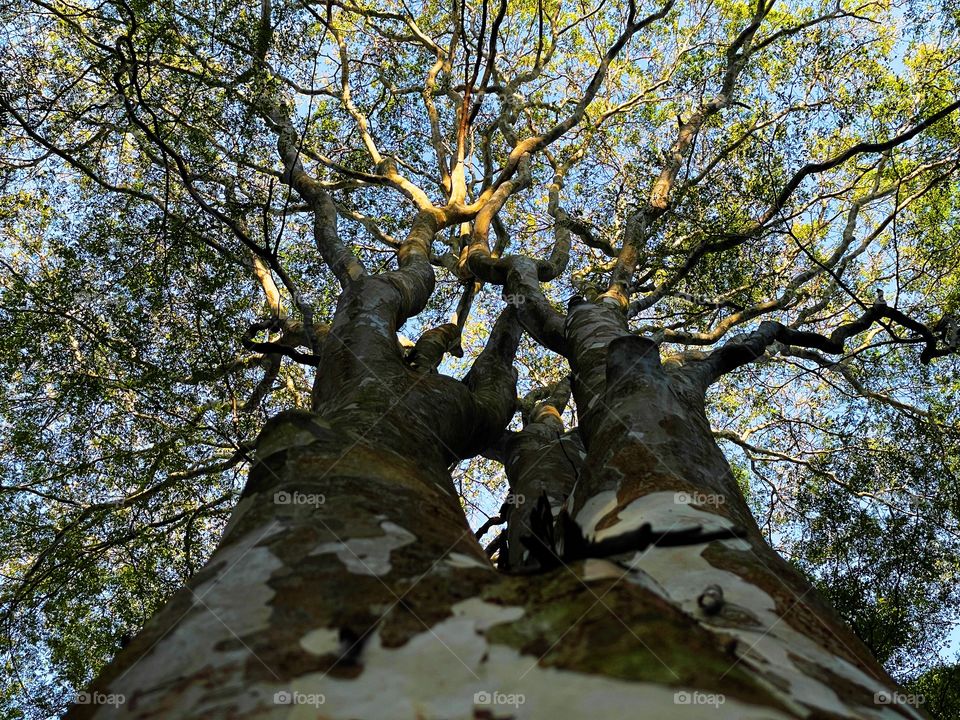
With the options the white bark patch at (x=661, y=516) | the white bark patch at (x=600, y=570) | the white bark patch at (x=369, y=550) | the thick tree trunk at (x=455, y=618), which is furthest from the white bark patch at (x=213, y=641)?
the white bark patch at (x=661, y=516)

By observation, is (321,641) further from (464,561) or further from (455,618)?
(464,561)

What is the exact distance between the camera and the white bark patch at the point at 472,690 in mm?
1057

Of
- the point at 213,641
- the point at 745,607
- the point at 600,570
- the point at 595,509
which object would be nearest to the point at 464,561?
the point at 600,570

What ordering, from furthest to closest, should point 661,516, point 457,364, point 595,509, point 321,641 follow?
point 457,364
point 595,509
point 661,516
point 321,641

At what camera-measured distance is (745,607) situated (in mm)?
1678

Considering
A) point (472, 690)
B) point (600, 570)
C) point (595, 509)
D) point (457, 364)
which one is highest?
point (457, 364)

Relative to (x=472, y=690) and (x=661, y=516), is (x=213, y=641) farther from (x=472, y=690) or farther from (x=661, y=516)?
(x=661, y=516)

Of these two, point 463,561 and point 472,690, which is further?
point 463,561

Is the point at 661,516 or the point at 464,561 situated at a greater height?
the point at 661,516

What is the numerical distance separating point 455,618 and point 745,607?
794 mm

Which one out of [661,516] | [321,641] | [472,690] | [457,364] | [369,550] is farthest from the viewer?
[457,364]

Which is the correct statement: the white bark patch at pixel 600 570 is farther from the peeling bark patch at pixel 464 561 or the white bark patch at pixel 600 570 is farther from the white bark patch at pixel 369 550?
the white bark patch at pixel 369 550

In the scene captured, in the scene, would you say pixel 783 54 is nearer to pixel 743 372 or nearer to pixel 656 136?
pixel 656 136

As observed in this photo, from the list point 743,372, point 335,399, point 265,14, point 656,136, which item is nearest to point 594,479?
point 335,399
